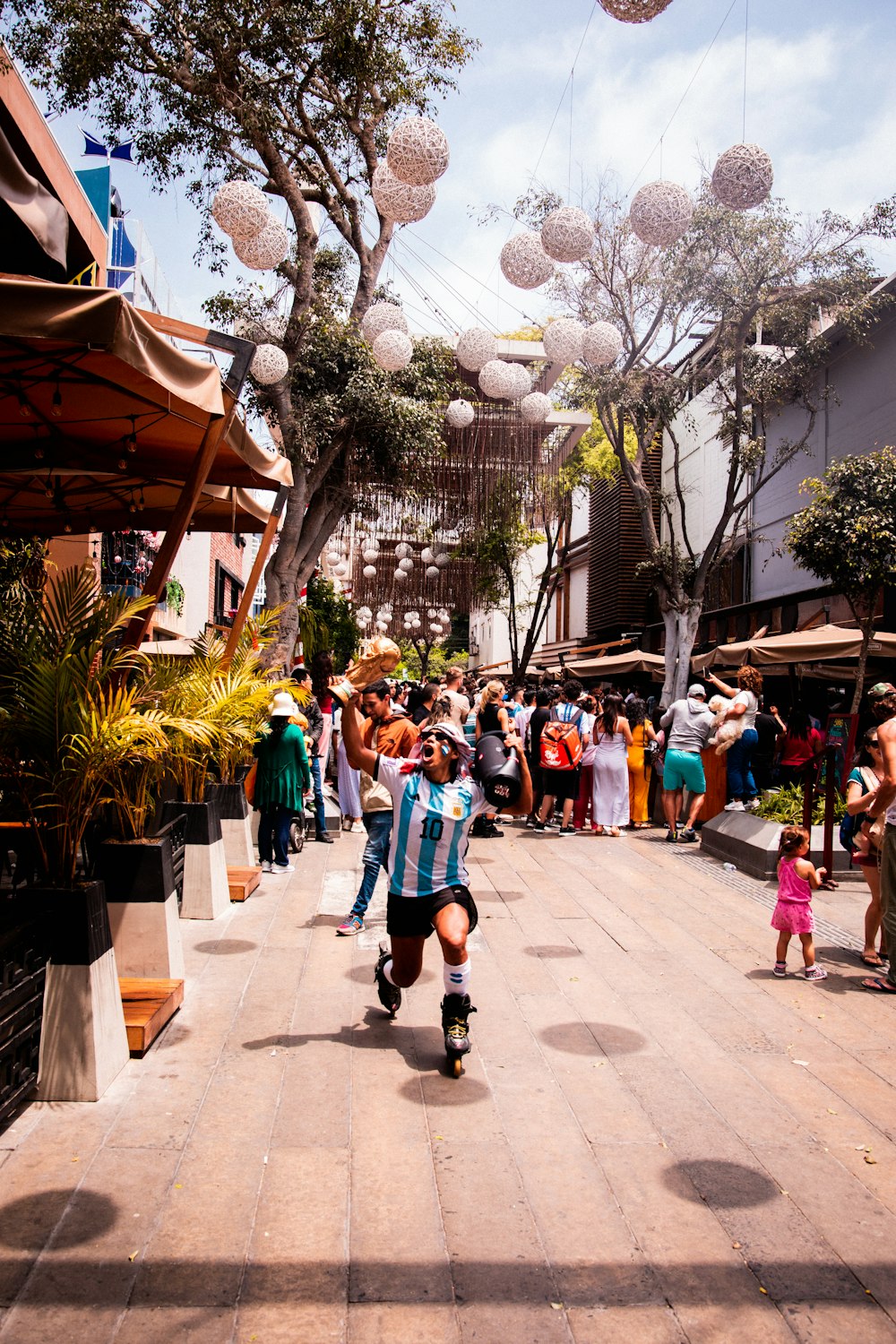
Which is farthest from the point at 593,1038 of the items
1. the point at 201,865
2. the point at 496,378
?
the point at 496,378

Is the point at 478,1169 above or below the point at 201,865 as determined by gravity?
below

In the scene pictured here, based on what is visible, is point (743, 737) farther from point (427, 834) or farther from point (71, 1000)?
point (71, 1000)

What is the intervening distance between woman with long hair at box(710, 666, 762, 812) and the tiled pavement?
5.28 metres

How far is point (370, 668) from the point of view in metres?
5.01

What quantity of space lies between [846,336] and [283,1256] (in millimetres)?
20113

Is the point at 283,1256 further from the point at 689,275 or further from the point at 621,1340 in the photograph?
the point at 689,275

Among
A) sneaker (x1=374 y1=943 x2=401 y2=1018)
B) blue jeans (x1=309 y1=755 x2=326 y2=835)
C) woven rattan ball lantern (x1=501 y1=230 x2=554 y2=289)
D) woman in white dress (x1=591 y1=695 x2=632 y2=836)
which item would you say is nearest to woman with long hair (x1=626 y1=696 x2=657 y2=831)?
woman in white dress (x1=591 y1=695 x2=632 y2=836)

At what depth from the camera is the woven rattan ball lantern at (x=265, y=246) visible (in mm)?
10070

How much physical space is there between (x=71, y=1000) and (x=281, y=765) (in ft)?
15.6

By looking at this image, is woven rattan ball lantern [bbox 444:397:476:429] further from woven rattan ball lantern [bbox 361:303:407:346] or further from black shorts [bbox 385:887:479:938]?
black shorts [bbox 385:887:479:938]

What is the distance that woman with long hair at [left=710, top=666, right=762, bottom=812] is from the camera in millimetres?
11617

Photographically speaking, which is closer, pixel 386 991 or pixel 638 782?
pixel 386 991

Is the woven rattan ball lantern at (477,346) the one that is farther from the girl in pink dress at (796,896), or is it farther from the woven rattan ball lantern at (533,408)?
the girl in pink dress at (796,896)

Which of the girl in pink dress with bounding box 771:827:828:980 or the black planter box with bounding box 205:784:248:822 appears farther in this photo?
the black planter box with bounding box 205:784:248:822
